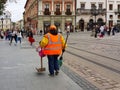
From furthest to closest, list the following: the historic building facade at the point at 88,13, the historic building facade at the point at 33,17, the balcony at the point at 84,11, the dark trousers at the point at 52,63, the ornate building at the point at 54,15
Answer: the historic building facade at the point at 33,17 → the balcony at the point at 84,11 → the historic building facade at the point at 88,13 → the ornate building at the point at 54,15 → the dark trousers at the point at 52,63

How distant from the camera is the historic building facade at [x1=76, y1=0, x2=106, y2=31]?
89812mm

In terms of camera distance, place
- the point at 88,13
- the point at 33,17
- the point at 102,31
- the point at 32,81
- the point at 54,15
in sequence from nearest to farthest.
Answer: the point at 32,81 → the point at 102,31 → the point at 54,15 → the point at 88,13 → the point at 33,17

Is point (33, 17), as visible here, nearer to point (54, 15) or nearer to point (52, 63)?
point (54, 15)

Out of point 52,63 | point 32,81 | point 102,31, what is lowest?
point 32,81

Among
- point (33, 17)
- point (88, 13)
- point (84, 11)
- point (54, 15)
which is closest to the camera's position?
point (54, 15)

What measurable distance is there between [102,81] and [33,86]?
2.16m

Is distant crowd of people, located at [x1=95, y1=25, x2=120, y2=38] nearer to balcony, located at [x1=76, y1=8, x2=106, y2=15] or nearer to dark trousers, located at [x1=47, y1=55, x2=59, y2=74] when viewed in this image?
balcony, located at [x1=76, y1=8, x2=106, y2=15]

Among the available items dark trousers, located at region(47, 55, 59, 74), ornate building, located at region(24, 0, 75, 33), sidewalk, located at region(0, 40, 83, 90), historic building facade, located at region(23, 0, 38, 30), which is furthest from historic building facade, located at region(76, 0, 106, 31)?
dark trousers, located at region(47, 55, 59, 74)

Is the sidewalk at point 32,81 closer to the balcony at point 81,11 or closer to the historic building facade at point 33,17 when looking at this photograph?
the historic building facade at point 33,17

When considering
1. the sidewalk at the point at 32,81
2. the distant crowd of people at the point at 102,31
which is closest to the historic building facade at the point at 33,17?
the distant crowd of people at the point at 102,31

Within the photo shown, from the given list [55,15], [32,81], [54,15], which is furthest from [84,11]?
[32,81]

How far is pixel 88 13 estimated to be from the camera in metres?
90.0

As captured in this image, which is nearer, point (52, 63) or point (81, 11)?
point (52, 63)

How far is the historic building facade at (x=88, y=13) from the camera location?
89.8 meters
